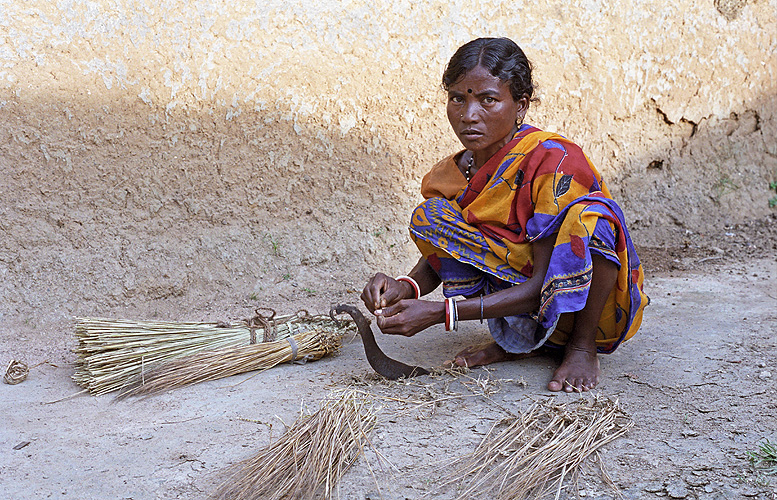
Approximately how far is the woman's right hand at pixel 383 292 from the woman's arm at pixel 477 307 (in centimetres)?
2

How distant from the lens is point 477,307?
1.98 m

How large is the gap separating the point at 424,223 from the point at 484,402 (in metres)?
0.61

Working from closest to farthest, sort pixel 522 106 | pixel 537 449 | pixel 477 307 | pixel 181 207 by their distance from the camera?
1. pixel 537 449
2. pixel 477 307
3. pixel 522 106
4. pixel 181 207

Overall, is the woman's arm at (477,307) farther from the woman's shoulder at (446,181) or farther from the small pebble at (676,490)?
the small pebble at (676,490)

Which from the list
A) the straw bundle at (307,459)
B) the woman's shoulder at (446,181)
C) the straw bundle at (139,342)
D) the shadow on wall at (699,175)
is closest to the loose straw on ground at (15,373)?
the straw bundle at (139,342)

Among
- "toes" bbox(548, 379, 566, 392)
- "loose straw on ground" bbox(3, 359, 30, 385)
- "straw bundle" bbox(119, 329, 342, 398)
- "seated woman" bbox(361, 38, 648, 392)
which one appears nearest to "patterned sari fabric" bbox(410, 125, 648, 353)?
"seated woman" bbox(361, 38, 648, 392)

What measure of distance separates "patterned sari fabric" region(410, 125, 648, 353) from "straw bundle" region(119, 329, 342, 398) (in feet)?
1.66

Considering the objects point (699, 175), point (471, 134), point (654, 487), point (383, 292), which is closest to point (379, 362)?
A: point (383, 292)

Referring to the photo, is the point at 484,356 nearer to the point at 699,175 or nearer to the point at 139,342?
the point at 139,342

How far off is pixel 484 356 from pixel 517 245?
0.43 meters

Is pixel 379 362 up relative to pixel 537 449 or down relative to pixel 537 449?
up

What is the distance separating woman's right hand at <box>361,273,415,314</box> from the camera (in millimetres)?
2072

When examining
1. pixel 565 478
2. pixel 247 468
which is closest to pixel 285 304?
pixel 247 468

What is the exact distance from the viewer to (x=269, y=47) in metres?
3.02
